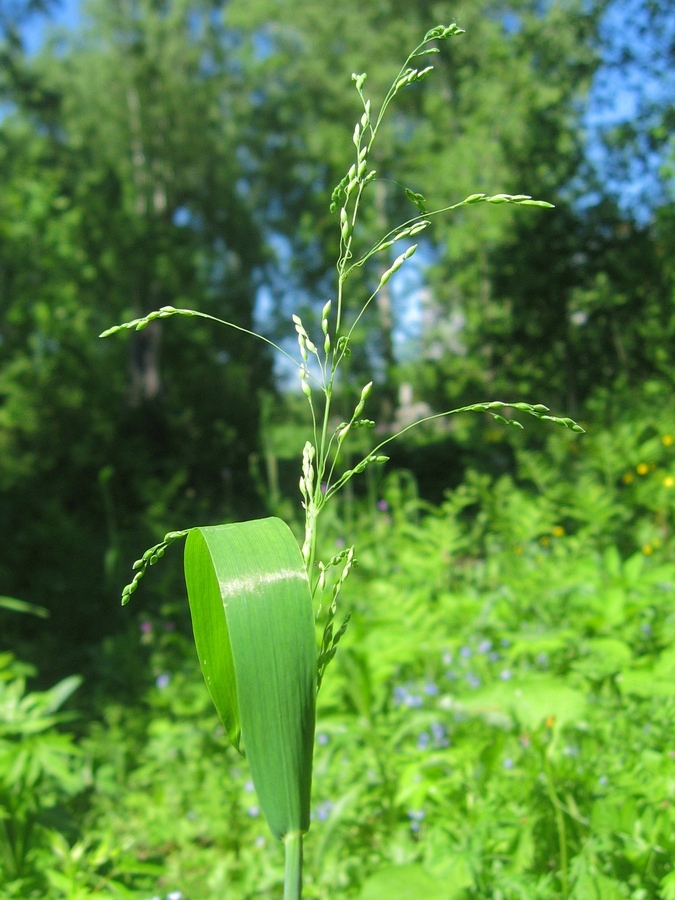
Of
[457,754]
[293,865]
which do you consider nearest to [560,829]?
[457,754]

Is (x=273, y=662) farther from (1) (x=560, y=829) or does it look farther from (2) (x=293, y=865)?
(1) (x=560, y=829)

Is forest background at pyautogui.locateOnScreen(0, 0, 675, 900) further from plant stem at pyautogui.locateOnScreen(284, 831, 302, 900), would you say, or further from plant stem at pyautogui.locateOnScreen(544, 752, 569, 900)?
plant stem at pyautogui.locateOnScreen(284, 831, 302, 900)

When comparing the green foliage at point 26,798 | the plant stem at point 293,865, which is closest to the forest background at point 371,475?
the green foliage at point 26,798

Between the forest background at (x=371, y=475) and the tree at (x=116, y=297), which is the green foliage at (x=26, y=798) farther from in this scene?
the tree at (x=116, y=297)

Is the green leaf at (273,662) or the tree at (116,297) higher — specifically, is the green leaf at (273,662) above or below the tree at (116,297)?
below

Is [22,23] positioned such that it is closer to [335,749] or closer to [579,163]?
[579,163]
